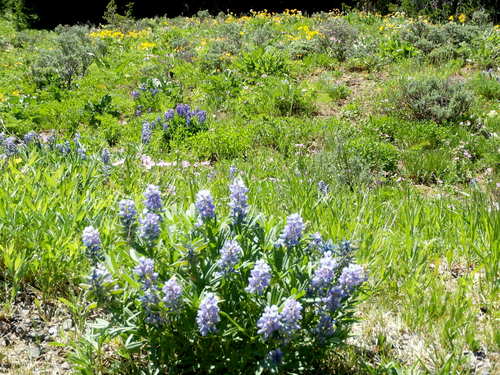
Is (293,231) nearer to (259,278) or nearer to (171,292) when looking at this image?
(259,278)

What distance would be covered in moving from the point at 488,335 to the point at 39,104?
680 cm

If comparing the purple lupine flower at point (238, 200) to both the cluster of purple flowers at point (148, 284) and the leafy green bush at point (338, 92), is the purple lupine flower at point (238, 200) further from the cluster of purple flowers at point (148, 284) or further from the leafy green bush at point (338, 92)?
the leafy green bush at point (338, 92)

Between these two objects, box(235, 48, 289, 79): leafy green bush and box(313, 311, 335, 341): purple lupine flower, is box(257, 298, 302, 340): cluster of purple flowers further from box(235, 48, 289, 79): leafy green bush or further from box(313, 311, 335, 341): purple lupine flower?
box(235, 48, 289, 79): leafy green bush

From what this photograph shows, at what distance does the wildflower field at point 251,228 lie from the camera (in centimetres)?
197

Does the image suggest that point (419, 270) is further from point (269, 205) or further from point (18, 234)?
point (18, 234)

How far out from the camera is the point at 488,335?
243 centimetres

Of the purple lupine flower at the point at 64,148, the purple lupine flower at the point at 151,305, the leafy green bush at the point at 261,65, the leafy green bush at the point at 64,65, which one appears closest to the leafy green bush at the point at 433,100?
the leafy green bush at the point at 261,65

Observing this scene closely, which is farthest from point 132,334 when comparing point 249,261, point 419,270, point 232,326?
point 419,270

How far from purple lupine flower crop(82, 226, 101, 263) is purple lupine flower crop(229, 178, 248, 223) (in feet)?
2.01

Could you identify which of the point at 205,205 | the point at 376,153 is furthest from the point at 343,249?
the point at 376,153

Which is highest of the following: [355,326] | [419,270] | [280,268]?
[280,268]

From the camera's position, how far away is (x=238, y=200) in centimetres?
208

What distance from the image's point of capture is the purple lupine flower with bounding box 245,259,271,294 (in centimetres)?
179

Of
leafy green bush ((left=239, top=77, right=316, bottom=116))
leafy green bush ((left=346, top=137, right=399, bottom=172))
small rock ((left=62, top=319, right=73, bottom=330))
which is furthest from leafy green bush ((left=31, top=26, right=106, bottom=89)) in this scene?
small rock ((left=62, top=319, right=73, bottom=330))
